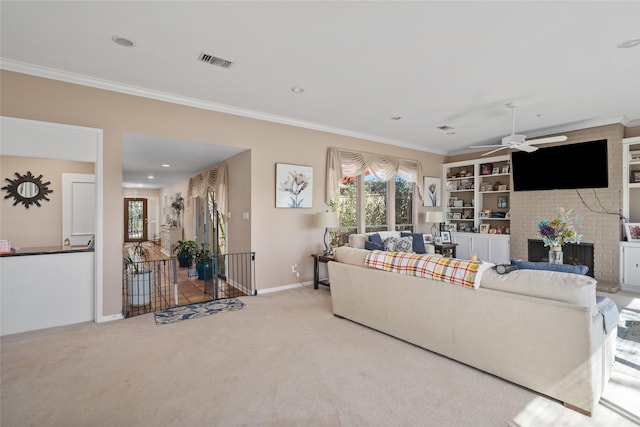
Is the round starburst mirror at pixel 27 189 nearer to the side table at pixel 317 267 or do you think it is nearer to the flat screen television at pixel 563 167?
the side table at pixel 317 267

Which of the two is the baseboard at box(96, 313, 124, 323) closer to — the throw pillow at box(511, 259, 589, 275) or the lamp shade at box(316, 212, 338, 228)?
the lamp shade at box(316, 212, 338, 228)

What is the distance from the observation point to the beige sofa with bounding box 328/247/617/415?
2.04 metres

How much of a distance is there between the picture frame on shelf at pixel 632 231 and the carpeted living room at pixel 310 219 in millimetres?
21

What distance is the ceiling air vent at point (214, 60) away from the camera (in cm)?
314

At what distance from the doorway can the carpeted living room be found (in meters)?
7.56

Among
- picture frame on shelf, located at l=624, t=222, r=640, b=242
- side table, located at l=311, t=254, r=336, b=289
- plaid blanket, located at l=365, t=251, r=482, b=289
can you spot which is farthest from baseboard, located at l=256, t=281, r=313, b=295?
picture frame on shelf, located at l=624, t=222, r=640, b=242

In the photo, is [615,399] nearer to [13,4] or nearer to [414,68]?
[414,68]

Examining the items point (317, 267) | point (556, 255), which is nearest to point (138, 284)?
point (317, 267)

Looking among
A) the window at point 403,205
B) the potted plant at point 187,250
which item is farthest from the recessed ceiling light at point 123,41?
the window at point 403,205

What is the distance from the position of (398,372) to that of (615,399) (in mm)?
1457

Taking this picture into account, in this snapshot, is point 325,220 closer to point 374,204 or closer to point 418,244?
point 374,204

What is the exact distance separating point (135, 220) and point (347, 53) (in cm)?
1251

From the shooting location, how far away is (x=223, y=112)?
463 cm

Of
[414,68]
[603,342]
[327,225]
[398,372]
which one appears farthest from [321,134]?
[603,342]
